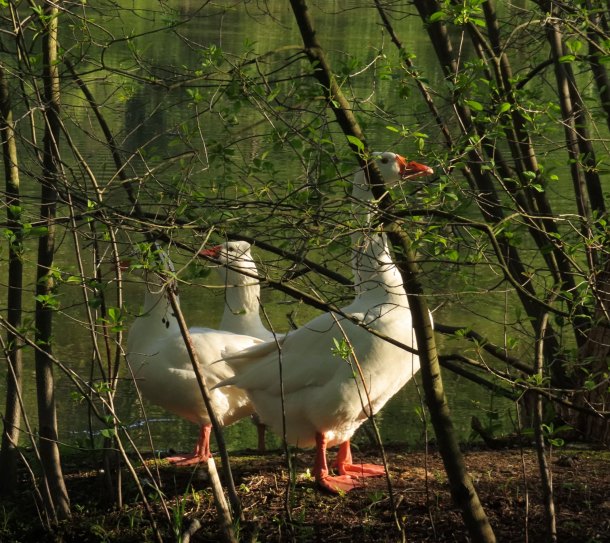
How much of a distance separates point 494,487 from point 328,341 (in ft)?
3.83

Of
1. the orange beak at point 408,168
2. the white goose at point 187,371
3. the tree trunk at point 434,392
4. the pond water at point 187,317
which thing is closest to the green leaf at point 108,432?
the pond water at point 187,317

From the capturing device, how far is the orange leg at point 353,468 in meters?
5.44

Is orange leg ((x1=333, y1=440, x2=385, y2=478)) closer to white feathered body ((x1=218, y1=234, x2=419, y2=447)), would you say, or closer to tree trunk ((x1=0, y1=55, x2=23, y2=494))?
white feathered body ((x1=218, y1=234, x2=419, y2=447))

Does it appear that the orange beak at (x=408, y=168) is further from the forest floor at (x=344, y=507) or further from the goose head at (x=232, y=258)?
the forest floor at (x=344, y=507)

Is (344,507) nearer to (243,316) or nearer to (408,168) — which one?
(408,168)

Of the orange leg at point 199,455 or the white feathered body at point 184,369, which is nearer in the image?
the orange leg at point 199,455

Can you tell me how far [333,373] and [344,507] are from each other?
0.86 m

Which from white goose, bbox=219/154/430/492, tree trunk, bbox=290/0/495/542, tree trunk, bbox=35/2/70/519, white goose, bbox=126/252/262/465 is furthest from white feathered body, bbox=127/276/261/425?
tree trunk, bbox=290/0/495/542

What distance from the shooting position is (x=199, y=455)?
619 cm

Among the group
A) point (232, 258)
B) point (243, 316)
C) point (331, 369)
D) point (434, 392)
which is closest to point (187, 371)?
point (243, 316)

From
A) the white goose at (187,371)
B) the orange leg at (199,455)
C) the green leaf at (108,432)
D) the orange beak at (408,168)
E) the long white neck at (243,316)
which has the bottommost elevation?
the orange leg at (199,455)

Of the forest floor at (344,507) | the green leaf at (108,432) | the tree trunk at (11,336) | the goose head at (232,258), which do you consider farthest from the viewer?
the tree trunk at (11,336)

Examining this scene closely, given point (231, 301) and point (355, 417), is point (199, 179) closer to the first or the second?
point (231, 301)

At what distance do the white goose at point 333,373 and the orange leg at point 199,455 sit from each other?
0.46 m
